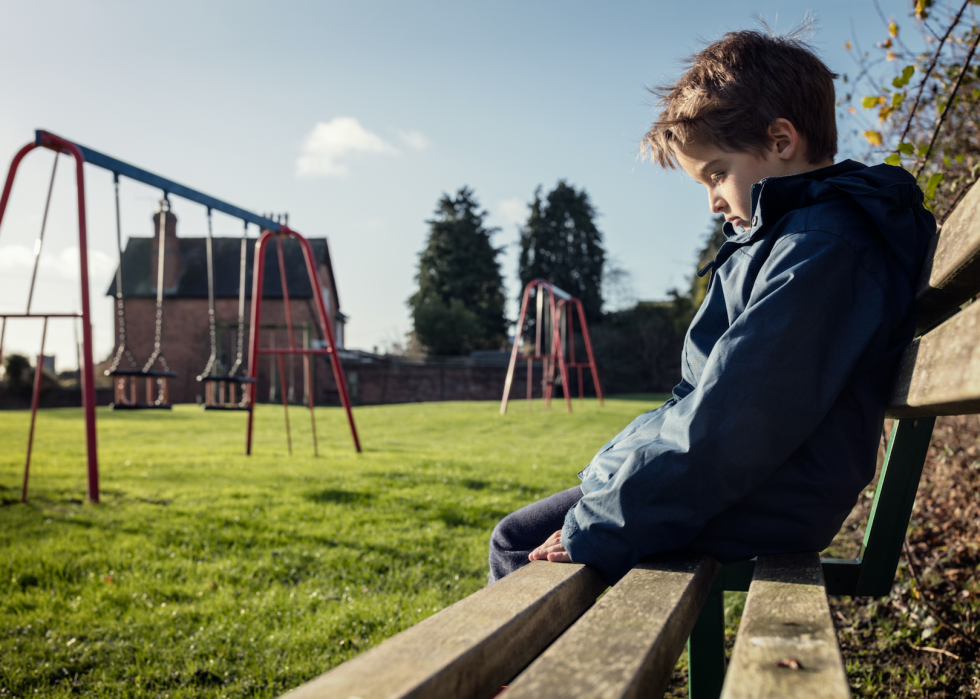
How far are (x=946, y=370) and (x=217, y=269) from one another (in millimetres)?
40321

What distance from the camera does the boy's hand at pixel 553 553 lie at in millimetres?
1398

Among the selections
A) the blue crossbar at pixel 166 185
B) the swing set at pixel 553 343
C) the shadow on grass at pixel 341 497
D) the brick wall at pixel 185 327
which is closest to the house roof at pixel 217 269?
the brick wall at pixel 185 327

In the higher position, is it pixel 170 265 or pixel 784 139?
pixel 170 265

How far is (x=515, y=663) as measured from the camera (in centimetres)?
96

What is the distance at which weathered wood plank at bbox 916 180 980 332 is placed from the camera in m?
1.07

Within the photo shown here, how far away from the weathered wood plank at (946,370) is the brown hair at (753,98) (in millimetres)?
633

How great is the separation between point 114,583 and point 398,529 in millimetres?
1696

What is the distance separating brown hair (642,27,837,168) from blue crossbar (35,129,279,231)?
5.53m

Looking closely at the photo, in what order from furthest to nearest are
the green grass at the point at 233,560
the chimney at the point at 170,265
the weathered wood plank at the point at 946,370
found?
the chimney at the point at 170,265, the green grass at the point at 233,560, the weathered wood plank at the point at 946,370

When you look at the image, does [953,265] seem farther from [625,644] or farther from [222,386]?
[222,386]

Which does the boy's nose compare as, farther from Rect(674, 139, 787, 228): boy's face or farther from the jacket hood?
the jacket hood

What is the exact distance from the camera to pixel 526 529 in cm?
177

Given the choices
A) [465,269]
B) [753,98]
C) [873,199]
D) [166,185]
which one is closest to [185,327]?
[465,269]

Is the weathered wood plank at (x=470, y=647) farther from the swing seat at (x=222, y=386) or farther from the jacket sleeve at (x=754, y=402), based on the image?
the swing seat at (x=222, y=386)
